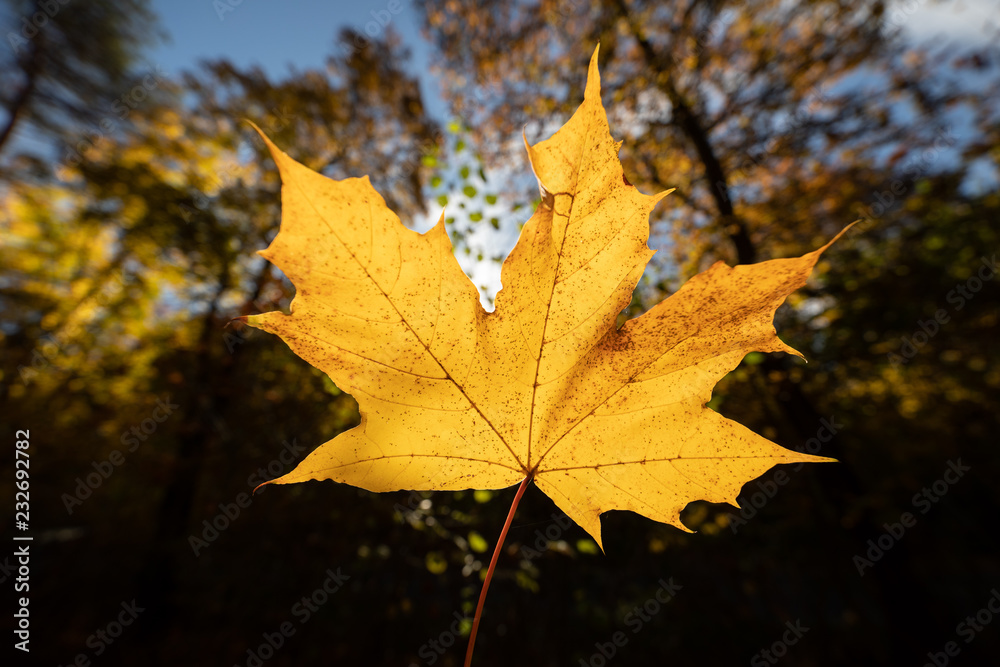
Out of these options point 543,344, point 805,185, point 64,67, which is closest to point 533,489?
point 543,344

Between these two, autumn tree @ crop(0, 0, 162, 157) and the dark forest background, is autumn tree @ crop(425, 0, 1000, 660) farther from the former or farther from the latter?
autumn tree @ crop(0, 0, 162, 157)

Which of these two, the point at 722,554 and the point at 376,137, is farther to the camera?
the point at 376,137

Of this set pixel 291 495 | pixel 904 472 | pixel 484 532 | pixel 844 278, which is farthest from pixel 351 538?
pixel 904 472

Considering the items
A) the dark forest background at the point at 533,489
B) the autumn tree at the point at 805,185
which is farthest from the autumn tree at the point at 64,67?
the autumn tree at the point at 805,185

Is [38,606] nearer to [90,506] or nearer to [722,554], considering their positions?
[90,506]

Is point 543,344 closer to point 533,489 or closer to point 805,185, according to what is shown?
point 533,489

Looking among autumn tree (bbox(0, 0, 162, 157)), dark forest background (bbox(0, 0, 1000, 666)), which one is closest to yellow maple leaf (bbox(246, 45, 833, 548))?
dark forest background (bbox(0, 0, 1000, 666))

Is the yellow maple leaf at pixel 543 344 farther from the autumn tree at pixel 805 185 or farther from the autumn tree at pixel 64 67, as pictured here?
the autumn tree at pixel 64 67
